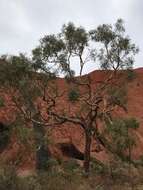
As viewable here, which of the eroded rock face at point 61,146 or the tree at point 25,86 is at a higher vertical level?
the tree at point 25,86

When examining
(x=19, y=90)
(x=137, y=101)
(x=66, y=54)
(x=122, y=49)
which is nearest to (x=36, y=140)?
(x=19, y=90)

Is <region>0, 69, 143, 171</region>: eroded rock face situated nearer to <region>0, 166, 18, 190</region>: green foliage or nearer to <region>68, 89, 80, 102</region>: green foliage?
<region>68, 89, 80, 102</region>: green foliage

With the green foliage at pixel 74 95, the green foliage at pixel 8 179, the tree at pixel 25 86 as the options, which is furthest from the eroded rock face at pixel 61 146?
the green foliage at pixel 8 179

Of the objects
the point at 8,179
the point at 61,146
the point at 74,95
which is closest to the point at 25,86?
the point at 74,95

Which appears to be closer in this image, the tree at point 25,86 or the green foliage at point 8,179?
the green foliage at point 8,179

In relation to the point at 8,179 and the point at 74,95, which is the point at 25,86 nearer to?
the point at 74,95

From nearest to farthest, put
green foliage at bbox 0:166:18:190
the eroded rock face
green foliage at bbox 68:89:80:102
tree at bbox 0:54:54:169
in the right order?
green foliage at bbox 0:166:18:190 < green foliage at bbox 68:89:80:102 < tree at bbox 0:54:54:169 < the eroded rock face

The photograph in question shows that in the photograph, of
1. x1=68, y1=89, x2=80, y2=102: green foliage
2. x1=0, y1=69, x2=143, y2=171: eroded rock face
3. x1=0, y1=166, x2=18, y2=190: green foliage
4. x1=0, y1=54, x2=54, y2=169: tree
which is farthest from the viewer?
x1=0, y1=69, x2=143, y2=171: eroded rock face

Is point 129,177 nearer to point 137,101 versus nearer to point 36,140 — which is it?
point 36,140

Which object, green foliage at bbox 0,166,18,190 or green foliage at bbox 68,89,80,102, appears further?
green foliage at bbox 68,89,80,102

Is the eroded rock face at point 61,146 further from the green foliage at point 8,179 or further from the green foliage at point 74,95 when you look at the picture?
the green foliage at point 8,179

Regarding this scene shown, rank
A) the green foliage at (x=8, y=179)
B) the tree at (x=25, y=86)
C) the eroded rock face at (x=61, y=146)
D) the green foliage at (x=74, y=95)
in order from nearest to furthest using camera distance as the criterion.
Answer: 1. the green foliage at (x=8, y=179)
2. the green foliage at (x=74, y=95)
3. the tree at (x=25, y=86)
4. the eroded rock face at (x=61, y=146)

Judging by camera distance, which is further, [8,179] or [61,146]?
[61,146]

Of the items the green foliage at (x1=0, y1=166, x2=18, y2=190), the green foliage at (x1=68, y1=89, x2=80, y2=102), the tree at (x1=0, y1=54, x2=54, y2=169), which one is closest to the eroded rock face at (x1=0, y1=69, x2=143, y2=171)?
the tree at (x1=0, y1=54, x2=54, y2=169)
